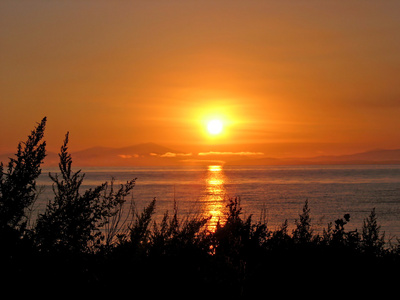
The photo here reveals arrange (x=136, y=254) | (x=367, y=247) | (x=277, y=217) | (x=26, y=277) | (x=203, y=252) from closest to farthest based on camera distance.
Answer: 1. (x=26, y=277)
2. (x=136, y=254)
3. (x=203, y=252)
4. (x=367, y=247)
5. (x=277, y=217)

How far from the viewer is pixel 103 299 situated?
5.69m

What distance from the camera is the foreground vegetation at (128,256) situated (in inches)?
→ 209

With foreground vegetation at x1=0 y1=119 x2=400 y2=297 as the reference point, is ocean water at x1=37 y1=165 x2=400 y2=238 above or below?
below

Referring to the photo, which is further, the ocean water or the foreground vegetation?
the ocean water

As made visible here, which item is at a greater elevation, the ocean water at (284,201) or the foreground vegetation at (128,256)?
the foreground vegetation at (128,256)

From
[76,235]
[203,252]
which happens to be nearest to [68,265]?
[76,235]

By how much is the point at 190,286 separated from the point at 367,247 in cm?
465

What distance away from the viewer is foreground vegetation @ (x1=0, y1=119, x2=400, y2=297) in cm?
531

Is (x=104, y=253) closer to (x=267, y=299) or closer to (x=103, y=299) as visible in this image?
(x=103, y=299)

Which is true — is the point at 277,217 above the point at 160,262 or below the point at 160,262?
below

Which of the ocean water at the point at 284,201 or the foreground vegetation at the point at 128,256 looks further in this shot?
the ocean water at the point at 284,201

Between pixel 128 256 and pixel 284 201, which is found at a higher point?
pixel 128 256

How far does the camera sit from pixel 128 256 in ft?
19.7

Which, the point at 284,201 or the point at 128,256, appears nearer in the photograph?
the point at 128,256
